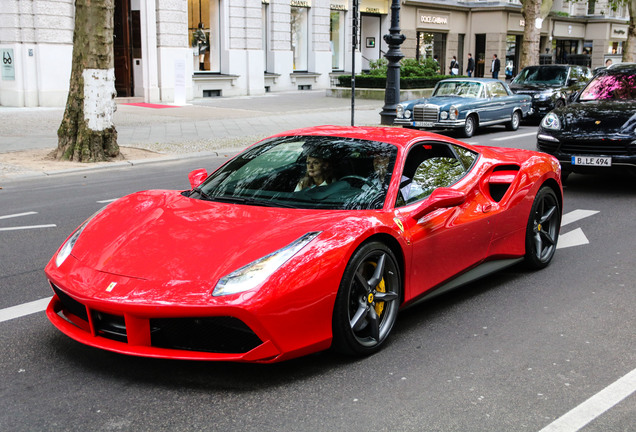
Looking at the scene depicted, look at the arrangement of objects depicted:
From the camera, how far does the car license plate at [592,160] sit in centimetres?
958

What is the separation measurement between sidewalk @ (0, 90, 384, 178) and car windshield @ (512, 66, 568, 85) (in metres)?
4.94

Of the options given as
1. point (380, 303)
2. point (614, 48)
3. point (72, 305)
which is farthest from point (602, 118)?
point (614, 48)

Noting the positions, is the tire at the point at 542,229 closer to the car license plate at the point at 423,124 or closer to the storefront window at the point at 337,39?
the car license plate at the point at 423,124

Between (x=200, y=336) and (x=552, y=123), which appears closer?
(x=200, y=336)

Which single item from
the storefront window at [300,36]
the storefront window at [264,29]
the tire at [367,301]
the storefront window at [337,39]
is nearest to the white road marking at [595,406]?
the tire at [367,301]

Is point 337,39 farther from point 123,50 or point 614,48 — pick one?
point 614,48

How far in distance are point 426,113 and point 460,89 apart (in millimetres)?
1614

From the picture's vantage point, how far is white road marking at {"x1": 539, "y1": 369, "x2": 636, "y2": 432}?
342cm

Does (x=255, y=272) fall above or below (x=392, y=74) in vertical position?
below

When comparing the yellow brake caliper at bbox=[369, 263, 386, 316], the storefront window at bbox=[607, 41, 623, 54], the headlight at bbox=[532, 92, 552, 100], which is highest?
the storefront window at bbox=[607, 41, 623, 54]

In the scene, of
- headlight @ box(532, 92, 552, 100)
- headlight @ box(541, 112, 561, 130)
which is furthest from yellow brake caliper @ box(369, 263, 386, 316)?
headlight @ box(532, 92, 552, 100)

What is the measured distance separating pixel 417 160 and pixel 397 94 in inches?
646

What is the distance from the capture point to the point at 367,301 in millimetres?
4191

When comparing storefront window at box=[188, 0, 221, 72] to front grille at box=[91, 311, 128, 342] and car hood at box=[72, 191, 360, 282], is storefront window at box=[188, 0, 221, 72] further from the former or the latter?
front grille at box=[91, 311, 128, 342]
